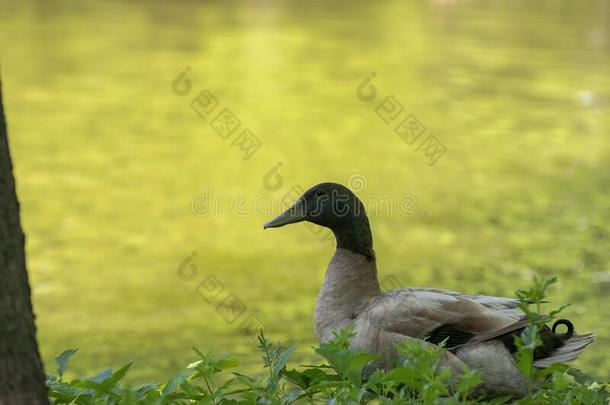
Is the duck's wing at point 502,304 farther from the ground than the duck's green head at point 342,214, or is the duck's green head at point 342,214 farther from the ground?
the duck's green head at point 342,214

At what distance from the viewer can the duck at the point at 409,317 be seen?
11.2 feet

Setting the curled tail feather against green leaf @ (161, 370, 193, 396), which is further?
the curled tail feather

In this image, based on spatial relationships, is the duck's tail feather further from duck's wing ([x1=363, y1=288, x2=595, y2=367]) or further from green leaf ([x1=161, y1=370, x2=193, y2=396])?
green leaf ([x1=161, y1=370, x2=193, y2=396])

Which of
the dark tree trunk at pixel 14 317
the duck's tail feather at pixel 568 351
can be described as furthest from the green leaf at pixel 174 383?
the duck's tail feather at pixel 568 351

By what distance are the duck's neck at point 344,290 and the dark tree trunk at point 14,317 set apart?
59.7 inches

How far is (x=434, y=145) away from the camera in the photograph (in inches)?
507

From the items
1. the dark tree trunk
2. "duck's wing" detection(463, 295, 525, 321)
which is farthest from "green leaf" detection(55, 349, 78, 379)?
"duck's wing" detection(463, 295, 525, 321)

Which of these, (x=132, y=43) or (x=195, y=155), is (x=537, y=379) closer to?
(x=195, y=155)

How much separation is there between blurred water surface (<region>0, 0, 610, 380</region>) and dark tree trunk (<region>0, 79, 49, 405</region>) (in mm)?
3947

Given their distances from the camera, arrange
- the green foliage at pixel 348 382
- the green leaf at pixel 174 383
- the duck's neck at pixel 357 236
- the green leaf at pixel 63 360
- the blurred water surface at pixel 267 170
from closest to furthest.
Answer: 1. the green foliage at pixel 348 382
2. the green leaf at pixel 174 383
3. the green leaf at pixel 63 360
4. the duck's neck at pixel 357 236
5. the blurred water surface at pixel 267 170

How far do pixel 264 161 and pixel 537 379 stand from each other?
348 inches

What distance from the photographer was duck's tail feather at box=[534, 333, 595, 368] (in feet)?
11.0

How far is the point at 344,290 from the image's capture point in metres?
3.92

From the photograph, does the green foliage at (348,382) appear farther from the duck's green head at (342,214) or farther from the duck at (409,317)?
the duck's green head at (342,214)
